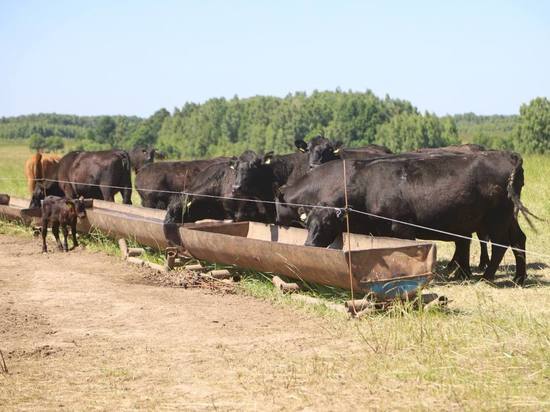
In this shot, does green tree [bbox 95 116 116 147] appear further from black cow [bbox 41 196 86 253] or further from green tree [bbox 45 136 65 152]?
black cow [bbox 41 196 86 253]

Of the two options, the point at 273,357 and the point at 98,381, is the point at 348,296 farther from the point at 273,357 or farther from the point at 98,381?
the point at 98,381

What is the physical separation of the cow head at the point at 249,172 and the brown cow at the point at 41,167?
9120 mm

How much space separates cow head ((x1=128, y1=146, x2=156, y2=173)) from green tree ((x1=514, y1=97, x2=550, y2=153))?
62411mm

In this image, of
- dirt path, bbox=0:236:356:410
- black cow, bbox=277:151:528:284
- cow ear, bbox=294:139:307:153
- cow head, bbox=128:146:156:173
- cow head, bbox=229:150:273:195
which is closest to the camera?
dirt path, bbox=0:236:356:410

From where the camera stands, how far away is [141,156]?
24.0 metres

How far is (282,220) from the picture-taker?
43.2ft

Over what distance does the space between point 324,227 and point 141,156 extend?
13.8 metres

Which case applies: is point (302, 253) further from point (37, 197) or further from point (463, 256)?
point (37, 197)

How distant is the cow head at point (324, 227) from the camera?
1108 centimetres

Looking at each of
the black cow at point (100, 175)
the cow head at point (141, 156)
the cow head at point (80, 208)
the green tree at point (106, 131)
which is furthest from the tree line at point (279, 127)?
the cow head at point (80, 208)

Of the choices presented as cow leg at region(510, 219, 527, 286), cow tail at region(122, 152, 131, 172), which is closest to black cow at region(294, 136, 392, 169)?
cow leg at region(510, 219, 527, 286)

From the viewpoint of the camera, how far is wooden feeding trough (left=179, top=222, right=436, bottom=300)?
8719 millimetres

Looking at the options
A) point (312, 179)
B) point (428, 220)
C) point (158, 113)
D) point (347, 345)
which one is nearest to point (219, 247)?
point (312, 179)

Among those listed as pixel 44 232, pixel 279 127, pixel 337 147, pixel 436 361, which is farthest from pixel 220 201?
pixel 279 127
